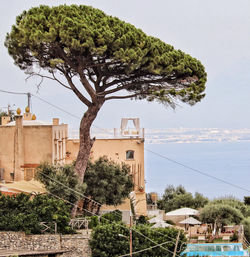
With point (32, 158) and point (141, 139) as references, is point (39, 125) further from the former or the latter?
point (141, 139)

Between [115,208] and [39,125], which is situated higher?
[39,125]

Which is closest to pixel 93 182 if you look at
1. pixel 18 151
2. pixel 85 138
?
pixel 85 138

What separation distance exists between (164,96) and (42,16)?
686cm

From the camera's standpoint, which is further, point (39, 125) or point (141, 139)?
point (141, 139)

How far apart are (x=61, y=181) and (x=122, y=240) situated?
15.3 feet

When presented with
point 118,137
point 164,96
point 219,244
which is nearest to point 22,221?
point 219,244

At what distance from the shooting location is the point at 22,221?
2223cm

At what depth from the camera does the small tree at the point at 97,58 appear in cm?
2597

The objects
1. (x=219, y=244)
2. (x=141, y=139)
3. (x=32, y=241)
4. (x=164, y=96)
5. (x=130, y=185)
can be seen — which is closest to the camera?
(x=32, y=241)

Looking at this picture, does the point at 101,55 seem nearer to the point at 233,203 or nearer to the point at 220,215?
the point at 220,215

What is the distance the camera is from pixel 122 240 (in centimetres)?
2283

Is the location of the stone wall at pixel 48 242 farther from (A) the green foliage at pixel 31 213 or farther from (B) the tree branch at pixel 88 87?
(B) the tree branch at pixel 88 87

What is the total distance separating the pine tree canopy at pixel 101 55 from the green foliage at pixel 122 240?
741cm

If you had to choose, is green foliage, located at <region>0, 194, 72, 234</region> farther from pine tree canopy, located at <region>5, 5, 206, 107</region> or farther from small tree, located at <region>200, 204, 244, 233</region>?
small tree, located at <region>200, 204, 244, 233</region>
